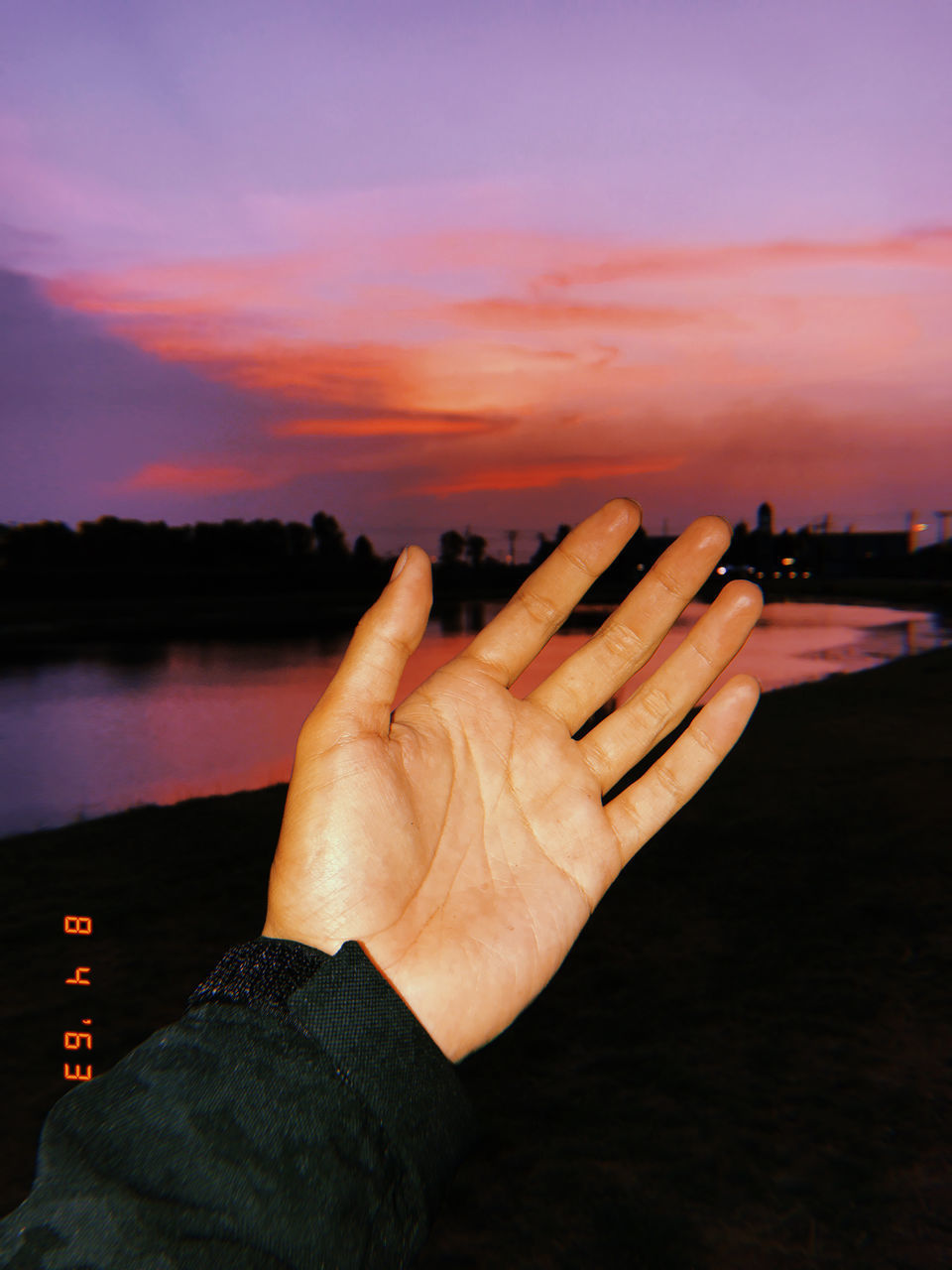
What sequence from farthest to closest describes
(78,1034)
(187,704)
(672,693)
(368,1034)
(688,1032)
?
(187,704) < (78,1034) < (688,1032) < (672,693) < (368,1034)

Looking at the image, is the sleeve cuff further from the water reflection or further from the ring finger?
the water reflection

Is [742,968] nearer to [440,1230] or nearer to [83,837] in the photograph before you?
[440,1230]

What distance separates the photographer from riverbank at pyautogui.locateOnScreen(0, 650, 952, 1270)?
288 cm

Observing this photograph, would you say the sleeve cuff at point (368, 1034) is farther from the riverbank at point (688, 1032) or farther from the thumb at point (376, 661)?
the riverbank at point (688, 1032)

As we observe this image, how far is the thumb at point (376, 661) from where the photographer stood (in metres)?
1.83

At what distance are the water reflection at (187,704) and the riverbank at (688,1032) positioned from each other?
4.40 m

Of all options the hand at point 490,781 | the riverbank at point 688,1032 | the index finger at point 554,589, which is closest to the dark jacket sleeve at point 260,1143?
the hand at point 490,781

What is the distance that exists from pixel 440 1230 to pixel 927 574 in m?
98.8

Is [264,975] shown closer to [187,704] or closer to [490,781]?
[490,781]

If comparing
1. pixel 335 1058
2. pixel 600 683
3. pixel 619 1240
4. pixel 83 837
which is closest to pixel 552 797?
pixel 600 683

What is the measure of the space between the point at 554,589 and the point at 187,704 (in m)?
18.2

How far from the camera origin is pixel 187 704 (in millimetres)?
19000

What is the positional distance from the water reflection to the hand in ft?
30.5

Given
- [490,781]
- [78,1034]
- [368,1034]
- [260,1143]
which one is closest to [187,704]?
[78,1034]
